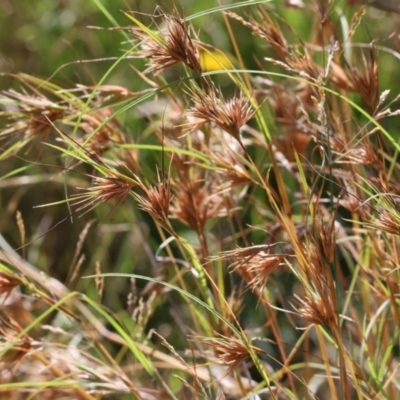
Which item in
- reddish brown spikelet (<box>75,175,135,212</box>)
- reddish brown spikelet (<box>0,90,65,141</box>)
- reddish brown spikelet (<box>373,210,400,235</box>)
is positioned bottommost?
reddish brown spikelet (<box>373,210,400,235</box>)

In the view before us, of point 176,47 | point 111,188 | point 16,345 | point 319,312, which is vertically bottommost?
point 16,345

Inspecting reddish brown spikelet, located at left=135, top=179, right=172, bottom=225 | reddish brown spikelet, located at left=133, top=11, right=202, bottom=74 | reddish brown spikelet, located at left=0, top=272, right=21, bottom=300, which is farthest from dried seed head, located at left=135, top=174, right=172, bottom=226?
reddish brown spikelet, located at left=0, top=272, right=21, bottom=300

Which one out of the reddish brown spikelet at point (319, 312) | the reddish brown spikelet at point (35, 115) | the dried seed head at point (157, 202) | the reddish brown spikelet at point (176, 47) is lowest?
the reddish brown spikelet at point (319, 312)

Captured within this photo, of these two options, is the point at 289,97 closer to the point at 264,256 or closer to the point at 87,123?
the point at 87,123

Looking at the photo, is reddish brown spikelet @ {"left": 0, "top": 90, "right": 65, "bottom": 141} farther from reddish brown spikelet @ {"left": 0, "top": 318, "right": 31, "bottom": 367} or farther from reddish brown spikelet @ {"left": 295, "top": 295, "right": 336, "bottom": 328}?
reddish brown spikelet @ {"left": 295, "top": 295, "right": 336, "bottom": 328}

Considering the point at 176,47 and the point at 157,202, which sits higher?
the point at 176,47

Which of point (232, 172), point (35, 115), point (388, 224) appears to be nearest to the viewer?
point (388, 224)

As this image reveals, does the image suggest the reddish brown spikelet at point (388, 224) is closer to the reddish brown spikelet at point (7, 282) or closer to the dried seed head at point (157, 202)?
the dried seed head at point (157, 202)

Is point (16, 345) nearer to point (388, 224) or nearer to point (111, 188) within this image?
point (111, 188)

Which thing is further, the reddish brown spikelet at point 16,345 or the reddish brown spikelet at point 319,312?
the reddish brown spikelet at point 16,345

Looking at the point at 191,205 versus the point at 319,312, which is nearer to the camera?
the point at 319,312

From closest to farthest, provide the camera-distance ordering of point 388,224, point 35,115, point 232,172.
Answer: point 388,224 < point 232,172 < point 35,115

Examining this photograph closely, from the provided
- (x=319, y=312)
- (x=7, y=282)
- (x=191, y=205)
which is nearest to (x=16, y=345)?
(x=7, y=282)

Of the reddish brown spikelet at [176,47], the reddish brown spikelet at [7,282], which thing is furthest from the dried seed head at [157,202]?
the reddish brown spikelet at [7,282]
